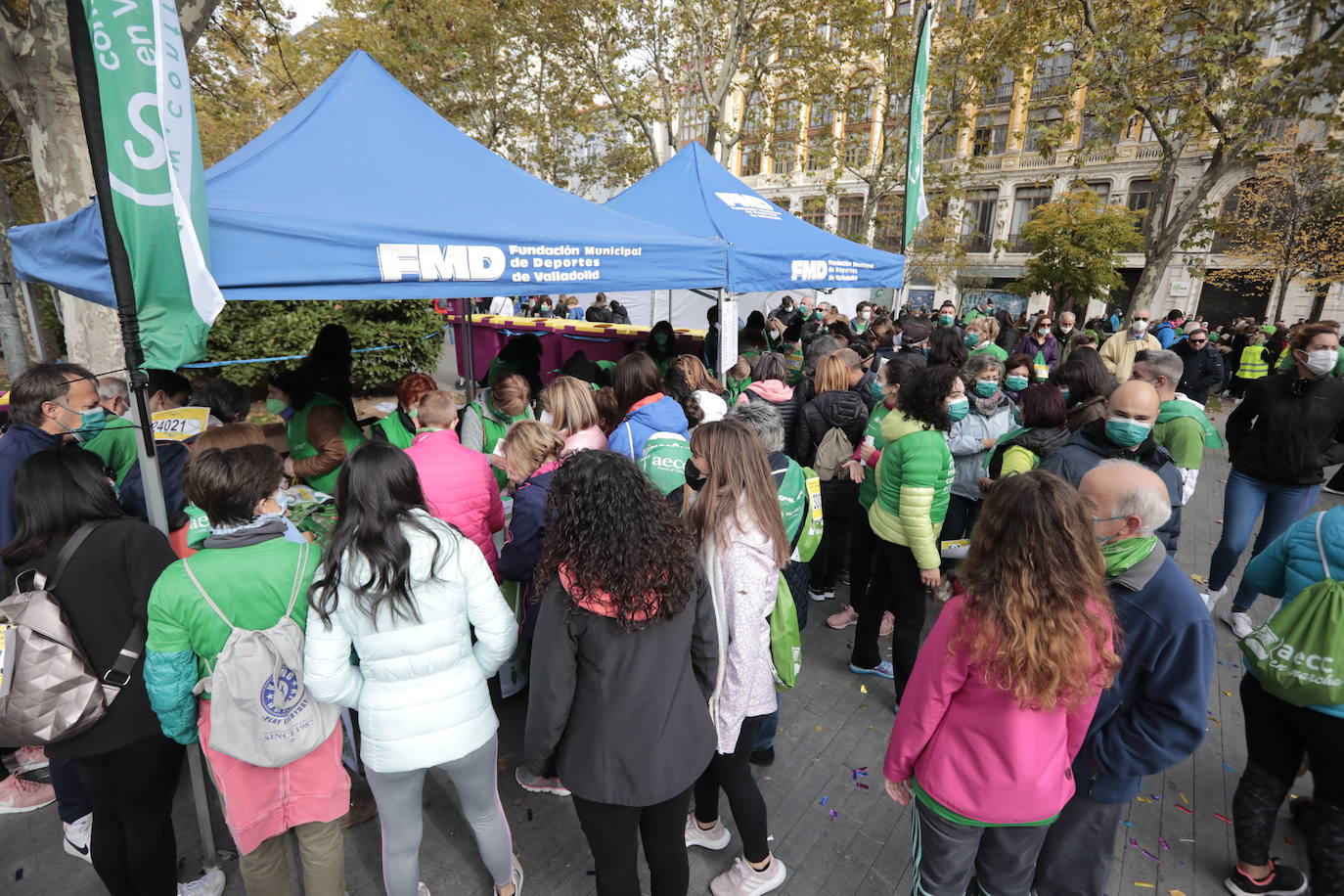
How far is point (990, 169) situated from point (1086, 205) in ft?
39.9

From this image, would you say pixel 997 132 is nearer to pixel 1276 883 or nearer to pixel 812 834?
pixel 1276 883

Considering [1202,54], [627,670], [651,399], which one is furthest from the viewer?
[1202,54]

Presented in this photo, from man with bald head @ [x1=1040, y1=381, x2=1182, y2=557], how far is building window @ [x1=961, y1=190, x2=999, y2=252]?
34690mm

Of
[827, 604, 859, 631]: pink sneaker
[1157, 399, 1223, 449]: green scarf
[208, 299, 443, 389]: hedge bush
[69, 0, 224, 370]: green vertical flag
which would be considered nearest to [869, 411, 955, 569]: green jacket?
[827, 604, 859, 631]: pink sneaker

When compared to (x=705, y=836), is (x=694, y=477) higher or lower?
higher

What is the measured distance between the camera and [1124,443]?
3.01 meters

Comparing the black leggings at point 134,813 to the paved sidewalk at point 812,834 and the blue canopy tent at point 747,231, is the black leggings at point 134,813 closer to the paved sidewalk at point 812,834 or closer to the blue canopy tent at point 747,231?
the paved sidewalk at point 812,834

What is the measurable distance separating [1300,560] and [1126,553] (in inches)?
43.7

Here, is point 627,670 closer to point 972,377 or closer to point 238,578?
point 238,578

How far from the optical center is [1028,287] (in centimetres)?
2222

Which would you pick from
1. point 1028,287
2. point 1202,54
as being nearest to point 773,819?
point 1202,54

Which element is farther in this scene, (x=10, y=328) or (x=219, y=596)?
(x=10, y=328)

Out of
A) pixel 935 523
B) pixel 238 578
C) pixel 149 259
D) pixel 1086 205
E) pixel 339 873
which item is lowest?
pixel 339 873

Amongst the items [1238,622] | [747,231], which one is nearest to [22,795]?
[747,231]
